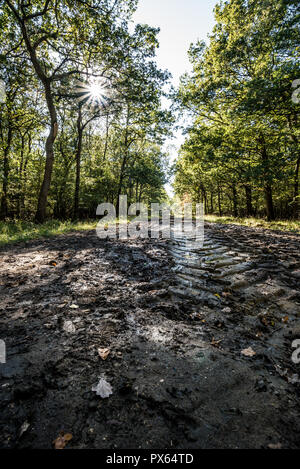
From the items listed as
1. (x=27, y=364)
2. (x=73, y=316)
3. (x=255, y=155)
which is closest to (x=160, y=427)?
(x=27, y=364)

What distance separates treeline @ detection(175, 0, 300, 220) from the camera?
738 cm

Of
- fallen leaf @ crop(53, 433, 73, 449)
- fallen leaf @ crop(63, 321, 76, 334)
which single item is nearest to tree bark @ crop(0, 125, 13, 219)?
fallen leaf @ crop(63, 321, 76, 334)

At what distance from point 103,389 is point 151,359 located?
1.52 feet

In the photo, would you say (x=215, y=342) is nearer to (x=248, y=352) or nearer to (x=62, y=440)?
(x=248, y=352)

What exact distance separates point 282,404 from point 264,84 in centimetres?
949

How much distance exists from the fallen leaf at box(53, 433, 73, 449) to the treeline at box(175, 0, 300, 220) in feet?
31.8

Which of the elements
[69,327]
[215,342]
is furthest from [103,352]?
[215,342]

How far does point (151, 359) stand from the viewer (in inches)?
68.6

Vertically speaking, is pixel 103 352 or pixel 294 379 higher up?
pixel 103 352

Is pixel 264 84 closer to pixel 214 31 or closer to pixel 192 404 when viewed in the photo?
pixel 214 31

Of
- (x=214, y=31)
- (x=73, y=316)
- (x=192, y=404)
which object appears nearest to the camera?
(x=192, y=404)

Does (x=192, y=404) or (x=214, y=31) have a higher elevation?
(x=214, y=31)

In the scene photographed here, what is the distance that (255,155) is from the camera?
14.5 metres

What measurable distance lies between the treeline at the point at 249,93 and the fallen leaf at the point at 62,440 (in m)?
9.69
